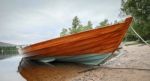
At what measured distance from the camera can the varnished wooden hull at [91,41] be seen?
7.72 meters

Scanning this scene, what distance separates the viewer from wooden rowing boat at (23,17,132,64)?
305 inches

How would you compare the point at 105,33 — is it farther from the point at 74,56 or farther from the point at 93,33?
the point at 74,56

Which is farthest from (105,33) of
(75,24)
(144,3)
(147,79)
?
(75,24)

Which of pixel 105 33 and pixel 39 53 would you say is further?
pixel 39 53

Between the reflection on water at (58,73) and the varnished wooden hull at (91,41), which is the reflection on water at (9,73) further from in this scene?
the varnished wooden hull at (91,41)

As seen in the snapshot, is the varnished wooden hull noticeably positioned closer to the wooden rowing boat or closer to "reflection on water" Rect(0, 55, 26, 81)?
the wooden rowing boat

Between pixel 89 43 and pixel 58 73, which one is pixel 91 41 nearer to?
pixel 89 43

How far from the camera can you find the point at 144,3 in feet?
37.2

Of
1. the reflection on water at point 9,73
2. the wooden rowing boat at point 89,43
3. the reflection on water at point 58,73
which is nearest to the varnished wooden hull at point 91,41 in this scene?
the wooden rowing boat at point 89,43

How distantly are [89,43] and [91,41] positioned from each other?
0.11 meters

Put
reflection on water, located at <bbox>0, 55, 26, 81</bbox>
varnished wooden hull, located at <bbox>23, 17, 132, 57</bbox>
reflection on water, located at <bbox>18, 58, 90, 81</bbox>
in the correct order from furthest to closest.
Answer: reflection on water, located at <bbox>0, 55, 26, 81</bbox> → varnished wooden hull, located at <bbox>23, 17, 132, 57</bbox> → reflection on water, located at <bbox>18, 58, 90, 81</bbox>

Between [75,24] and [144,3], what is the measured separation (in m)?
57.9

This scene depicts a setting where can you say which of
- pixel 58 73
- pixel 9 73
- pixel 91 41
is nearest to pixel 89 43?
pixel 91 41

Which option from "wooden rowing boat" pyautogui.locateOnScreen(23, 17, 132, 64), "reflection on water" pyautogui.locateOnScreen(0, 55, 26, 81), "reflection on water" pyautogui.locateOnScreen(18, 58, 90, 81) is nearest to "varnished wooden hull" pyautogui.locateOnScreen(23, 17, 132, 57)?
"wooden rowing boat" pyautogui.locateOnScreen(23, 17, 132, 64)
